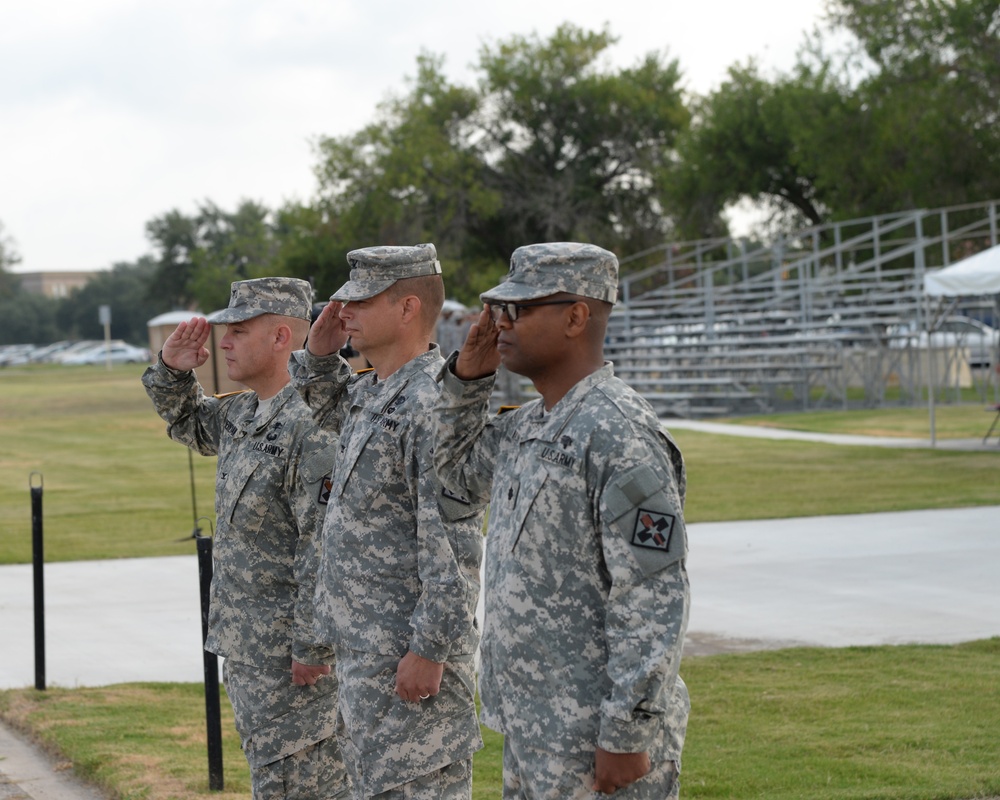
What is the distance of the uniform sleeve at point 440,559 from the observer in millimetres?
3562

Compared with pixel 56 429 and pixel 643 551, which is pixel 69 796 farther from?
pixel 56 429

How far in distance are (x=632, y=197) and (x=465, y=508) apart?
53.3 meters

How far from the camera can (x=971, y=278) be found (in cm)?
1723

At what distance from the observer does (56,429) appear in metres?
30.0

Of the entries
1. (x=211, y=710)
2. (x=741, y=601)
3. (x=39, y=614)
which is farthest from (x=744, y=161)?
(x=211, y=710)

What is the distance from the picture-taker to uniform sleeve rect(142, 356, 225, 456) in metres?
4.80

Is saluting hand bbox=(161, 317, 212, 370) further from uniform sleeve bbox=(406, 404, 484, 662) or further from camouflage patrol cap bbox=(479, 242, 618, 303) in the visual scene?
camouflage patrol cap bbox=(479, 242, 618, 303)

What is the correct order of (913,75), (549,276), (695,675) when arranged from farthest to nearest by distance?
(913,75) < (695,675) < (549,276)

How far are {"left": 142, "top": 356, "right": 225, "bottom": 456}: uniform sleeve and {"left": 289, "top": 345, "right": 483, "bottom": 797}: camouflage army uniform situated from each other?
112cm

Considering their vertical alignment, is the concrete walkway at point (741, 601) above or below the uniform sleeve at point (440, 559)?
below

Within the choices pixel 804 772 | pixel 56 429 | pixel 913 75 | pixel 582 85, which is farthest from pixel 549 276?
pixel 582 85

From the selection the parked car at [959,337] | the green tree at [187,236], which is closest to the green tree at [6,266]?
the green tree at [187,236]

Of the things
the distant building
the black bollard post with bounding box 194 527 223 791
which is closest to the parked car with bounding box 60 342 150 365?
the black bollard post with bounding box 194 527 223 791

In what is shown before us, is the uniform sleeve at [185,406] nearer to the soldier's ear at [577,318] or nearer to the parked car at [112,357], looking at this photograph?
the soldier's ear at [577,318]
